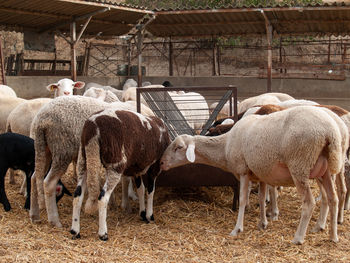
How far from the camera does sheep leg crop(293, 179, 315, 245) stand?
494cm

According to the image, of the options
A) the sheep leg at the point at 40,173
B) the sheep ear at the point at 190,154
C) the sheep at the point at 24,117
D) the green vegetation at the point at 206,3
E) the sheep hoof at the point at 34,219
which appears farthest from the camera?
the green vegetation at the point at 206,3

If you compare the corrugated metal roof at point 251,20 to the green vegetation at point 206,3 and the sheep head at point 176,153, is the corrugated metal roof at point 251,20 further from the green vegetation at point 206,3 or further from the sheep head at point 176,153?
the sheep head at point 176,153

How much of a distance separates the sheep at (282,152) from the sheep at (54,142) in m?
1.17

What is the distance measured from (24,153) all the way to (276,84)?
12.3 m

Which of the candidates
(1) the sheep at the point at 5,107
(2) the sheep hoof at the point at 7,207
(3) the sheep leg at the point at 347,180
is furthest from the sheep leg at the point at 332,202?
(1) the sheep at the point at 5,107

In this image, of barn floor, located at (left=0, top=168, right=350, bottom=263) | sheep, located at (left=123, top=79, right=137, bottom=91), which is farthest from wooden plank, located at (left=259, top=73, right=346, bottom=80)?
barn floor, located at (left=0, top=168, right=350, bottom=263)

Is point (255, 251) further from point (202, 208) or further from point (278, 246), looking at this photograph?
point (202, 208)

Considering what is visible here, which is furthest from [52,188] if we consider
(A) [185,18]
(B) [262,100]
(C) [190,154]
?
(A) [185,18]

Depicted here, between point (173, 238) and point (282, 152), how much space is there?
5.09ft

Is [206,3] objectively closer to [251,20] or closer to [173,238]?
[251,20]

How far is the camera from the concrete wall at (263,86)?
50.3ft

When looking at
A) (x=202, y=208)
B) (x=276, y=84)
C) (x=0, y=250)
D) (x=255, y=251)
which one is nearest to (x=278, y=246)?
(x=255, y=251)

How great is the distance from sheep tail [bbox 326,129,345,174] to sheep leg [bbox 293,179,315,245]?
11.6 inches

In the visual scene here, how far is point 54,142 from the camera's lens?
5660 millimetres
